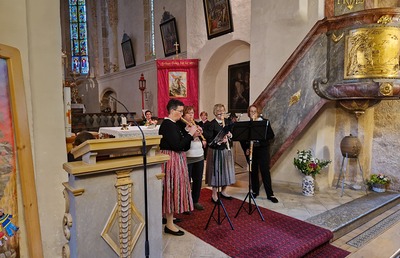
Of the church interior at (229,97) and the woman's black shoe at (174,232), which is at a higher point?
the church interior at (229,97)

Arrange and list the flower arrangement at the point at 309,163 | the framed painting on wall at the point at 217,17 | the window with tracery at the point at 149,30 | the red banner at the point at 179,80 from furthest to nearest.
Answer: the window with tracery at the point at 149,30 → the red banner at the point at 179,80 → the framed painting on wall at the point at 217,17 → the flower arrangement at the point at 309,163

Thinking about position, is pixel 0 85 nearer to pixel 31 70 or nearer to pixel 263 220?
pixel 31 70

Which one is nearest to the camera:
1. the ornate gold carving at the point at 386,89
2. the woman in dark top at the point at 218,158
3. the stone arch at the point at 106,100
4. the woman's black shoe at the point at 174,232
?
the woman's black shoe at the point at 174,232

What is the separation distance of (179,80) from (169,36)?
277cm

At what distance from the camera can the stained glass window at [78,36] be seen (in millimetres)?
16766

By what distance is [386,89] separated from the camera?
4.45 m

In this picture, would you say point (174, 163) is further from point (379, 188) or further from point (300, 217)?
point (379, 188)

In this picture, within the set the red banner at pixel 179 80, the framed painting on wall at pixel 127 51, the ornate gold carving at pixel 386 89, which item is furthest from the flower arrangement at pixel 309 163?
the framed painting on wall at pixel 127 51

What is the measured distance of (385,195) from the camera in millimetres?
5164

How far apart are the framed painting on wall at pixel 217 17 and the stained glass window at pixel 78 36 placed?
10.8 m

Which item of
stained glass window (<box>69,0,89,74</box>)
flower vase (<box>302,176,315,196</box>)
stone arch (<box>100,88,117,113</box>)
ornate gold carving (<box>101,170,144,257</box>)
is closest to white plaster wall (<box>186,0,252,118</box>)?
flower vase (<box>302,176,315,196</box>)

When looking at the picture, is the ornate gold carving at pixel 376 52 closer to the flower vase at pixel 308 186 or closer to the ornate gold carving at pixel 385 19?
the ornate gold carving at pixel 385 19

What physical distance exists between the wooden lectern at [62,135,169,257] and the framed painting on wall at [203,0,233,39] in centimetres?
684

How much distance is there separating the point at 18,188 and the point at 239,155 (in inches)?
249
